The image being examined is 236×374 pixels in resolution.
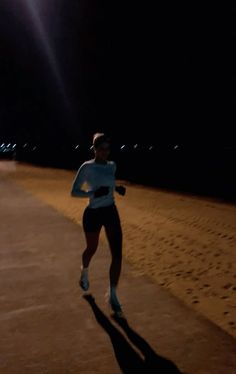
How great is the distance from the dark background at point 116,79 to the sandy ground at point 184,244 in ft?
47.9

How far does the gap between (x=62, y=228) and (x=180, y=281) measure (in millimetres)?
3929

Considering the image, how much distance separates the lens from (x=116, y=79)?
68.8m

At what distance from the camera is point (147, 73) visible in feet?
216

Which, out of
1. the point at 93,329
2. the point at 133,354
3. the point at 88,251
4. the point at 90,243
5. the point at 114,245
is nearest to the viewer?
the point at 133,354

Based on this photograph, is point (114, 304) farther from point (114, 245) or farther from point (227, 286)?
point (227, 286)

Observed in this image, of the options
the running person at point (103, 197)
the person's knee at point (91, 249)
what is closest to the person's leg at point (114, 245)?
the running person at point (103, 197)

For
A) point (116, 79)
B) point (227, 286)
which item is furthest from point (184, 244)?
point (116, 79)

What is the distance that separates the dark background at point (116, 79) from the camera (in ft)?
173

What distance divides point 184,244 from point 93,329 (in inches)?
171

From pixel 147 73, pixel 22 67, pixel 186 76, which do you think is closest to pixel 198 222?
pixel 186 76

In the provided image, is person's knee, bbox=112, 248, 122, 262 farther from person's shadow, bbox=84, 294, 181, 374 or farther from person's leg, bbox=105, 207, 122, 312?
person's shadow, bbox=84, 294, 181, 374

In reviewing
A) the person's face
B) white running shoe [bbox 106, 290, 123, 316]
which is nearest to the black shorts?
the person's face

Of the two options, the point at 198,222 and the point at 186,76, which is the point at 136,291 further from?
the point at 186,76

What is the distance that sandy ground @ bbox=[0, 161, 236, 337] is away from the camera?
629cm
